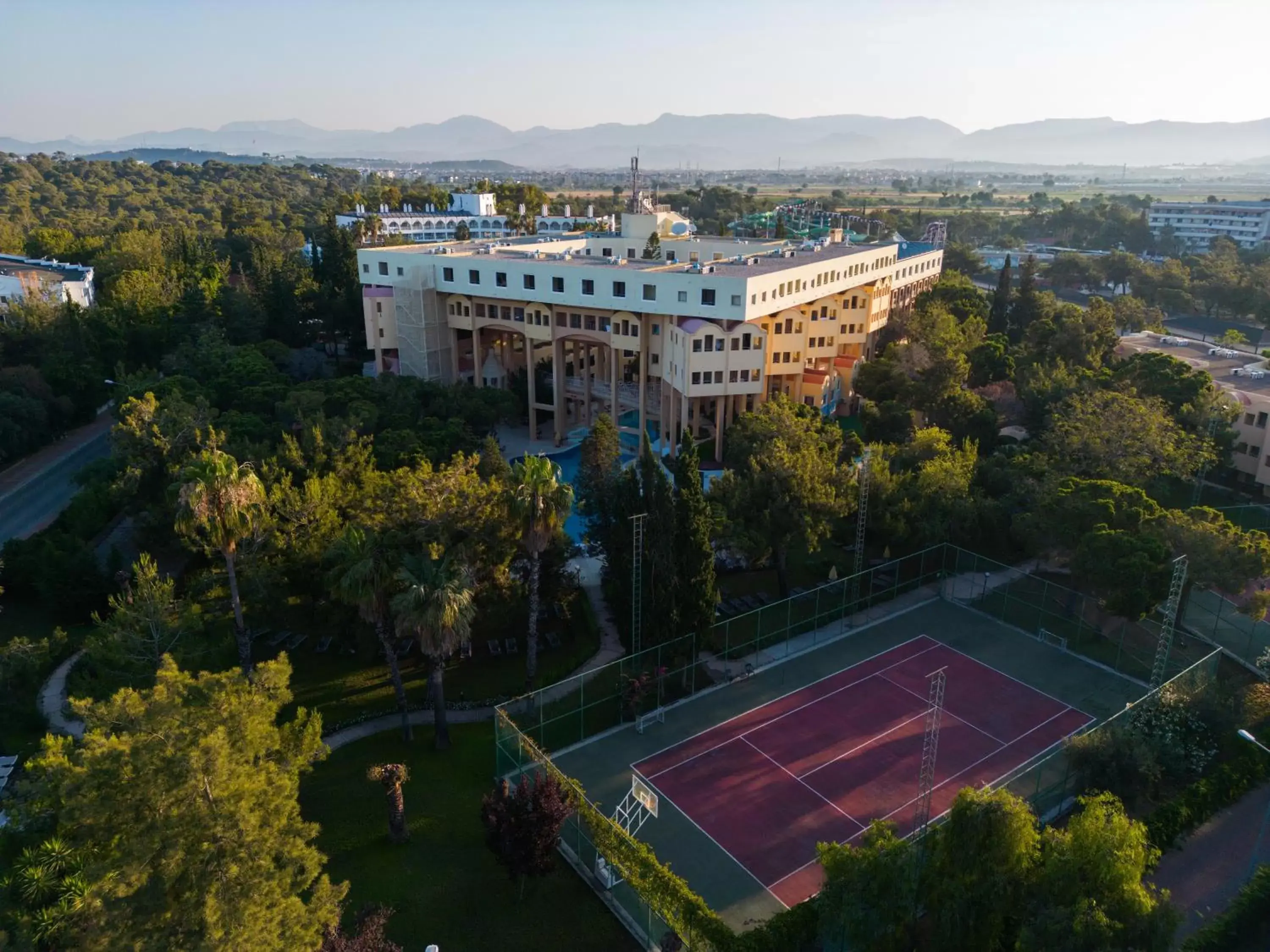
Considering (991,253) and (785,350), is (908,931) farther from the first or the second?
(991,253)

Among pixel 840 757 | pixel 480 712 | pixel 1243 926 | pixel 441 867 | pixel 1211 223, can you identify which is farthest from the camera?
pixel 1211 223

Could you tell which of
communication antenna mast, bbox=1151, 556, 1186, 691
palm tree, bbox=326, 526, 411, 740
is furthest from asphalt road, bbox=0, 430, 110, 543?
communication antenna mast, bbox=1151, 556, 1186, 691

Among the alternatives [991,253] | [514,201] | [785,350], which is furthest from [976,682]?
[991,253]

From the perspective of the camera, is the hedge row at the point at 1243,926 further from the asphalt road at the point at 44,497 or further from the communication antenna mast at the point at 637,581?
the asphalt road at the point at 44,497

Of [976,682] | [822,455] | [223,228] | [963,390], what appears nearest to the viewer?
[976,682]

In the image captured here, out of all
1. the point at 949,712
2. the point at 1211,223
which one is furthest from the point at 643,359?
the point at 1211,223

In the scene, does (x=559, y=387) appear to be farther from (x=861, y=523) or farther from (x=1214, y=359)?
(x=1214, y=359)

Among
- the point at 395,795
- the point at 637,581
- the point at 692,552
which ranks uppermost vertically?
the point at 692,552
